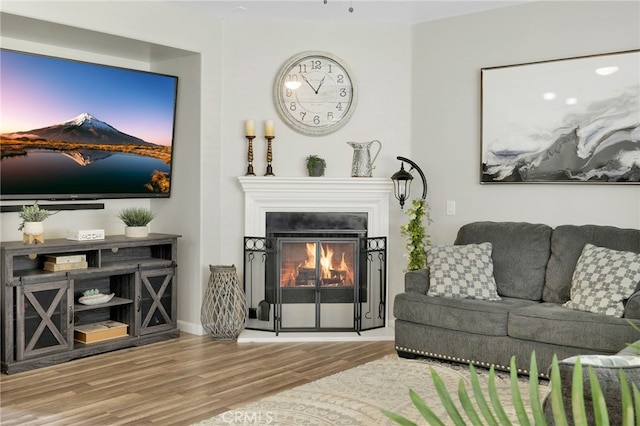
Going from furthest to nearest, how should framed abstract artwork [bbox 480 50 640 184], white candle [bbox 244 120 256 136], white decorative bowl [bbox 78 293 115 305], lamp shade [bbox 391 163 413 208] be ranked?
white candle [bbox 244 120 256 136]
lamp shade [bbox 391 163 413 208]
white decorative bowl [bbox 78 293 115 305]
framed abstract artwork [bbox 480 50 640 184]

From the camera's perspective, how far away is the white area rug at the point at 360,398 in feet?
11.3

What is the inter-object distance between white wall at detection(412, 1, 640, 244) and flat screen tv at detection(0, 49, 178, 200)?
2208mm

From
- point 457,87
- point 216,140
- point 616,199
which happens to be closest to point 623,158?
point 616,199

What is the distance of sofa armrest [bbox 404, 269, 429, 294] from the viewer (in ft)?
15.6

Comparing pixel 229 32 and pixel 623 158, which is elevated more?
pixel 229 32

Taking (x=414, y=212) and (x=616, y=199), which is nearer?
(x=616, y=199)

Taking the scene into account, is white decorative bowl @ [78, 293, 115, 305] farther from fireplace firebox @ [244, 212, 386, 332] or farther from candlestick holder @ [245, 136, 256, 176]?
candlestick holder @ [245, 136, 256, 176]

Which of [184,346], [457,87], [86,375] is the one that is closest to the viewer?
[86,375]

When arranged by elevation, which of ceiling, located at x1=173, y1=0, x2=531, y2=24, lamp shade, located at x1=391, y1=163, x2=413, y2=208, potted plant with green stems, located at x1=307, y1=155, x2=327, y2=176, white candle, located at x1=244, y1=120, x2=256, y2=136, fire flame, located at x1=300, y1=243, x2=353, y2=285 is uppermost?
ceiling, located at x1=173, y1=0, x2=531, y2=24

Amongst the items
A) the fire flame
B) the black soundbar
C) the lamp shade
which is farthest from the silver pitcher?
the black soundbar

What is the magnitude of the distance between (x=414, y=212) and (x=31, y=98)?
117 inches

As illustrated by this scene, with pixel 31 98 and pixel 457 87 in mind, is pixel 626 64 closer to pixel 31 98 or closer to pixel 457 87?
pixel 457 87

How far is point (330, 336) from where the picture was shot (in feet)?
Answer: 17.4

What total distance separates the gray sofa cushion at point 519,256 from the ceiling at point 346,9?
1.76 m
